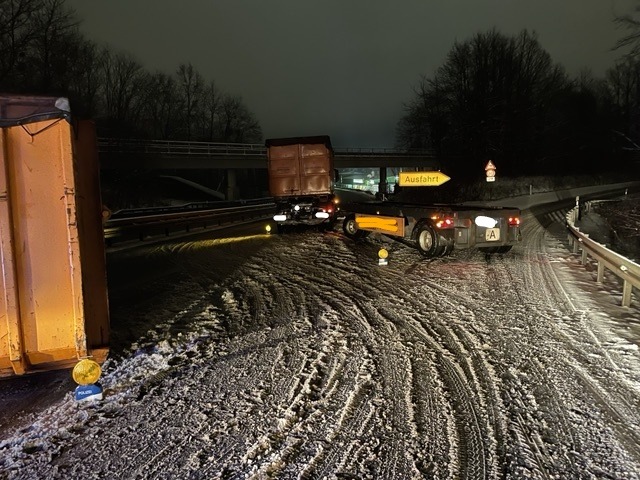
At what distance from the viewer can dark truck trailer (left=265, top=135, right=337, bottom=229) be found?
1870 centimetres

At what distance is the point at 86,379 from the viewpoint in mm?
4363

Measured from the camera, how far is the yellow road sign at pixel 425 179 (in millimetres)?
13438

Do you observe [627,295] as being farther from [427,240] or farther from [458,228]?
[427,240]

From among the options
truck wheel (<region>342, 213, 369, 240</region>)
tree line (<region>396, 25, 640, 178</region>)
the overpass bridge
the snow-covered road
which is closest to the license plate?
the snow-covered road

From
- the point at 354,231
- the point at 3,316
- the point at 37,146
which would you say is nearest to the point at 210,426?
the point at 3,316

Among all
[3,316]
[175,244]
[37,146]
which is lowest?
[175,244]

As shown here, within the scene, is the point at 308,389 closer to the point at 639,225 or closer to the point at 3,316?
the point at 3,316

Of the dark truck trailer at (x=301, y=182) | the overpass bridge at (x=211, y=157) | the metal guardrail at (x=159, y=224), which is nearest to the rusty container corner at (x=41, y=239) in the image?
the metal guardrail at (x=159, y=224)

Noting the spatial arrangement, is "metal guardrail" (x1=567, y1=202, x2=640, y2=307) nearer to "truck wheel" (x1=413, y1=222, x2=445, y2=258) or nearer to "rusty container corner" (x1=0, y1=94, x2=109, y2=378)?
"truck wheel" (x1=413, y1=222, x2=445, y2=258)

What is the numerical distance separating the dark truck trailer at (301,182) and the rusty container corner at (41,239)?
14.5 metres

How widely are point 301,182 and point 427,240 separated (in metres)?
7.77

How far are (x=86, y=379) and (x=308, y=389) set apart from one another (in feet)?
6.71

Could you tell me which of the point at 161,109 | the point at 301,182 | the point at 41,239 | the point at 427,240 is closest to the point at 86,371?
the point at 41,239

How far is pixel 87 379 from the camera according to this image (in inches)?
172
